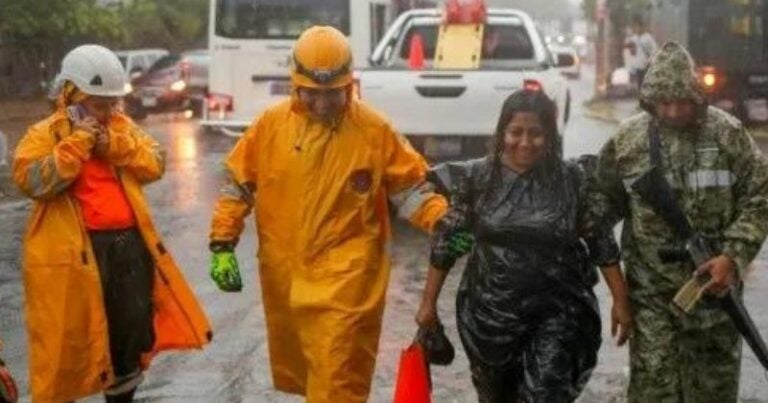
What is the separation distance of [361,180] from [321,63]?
459mm

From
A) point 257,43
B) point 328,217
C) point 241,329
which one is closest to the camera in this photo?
point 328,217

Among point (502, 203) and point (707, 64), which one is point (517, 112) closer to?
point (502, 203)

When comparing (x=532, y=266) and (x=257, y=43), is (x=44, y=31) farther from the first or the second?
(x=532, y=266)

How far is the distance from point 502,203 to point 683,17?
812 inches

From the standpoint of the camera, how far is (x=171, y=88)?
32.3 meters

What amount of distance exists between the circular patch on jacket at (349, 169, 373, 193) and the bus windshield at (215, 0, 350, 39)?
13.6 m

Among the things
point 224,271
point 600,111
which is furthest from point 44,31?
point 224,271

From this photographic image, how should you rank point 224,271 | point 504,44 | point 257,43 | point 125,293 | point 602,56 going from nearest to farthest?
point 224,271 → point 125,293 → point 504,44 → point 257,43 → point 602,56

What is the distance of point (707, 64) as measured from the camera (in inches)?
966

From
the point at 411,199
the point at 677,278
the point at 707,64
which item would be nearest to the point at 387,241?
the point at 411,199

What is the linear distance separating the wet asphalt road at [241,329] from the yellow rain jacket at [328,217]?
155 cm

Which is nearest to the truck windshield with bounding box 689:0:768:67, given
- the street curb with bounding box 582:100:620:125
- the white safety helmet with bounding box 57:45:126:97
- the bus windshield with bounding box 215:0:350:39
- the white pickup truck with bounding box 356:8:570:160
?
the street curb with bounding box 582:100:620:125

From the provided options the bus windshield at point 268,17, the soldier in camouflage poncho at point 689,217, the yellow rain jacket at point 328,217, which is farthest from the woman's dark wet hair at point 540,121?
the bus windshield at point 268,17

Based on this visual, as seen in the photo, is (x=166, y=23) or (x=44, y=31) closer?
(x=44, y=31)
